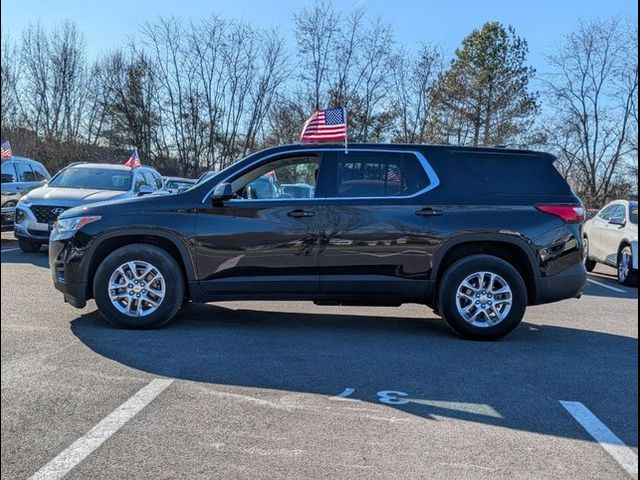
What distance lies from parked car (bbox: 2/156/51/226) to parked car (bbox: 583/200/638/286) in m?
10.7

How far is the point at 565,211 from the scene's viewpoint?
588 cm

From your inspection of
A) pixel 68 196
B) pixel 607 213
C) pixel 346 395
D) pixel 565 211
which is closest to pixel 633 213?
pixel 607 213

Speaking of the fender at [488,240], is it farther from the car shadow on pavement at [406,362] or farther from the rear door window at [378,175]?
the car shadow on pavement at [406,362]

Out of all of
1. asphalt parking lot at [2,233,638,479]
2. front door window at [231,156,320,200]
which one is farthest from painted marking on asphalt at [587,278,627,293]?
front door window at [231,156,320,200]

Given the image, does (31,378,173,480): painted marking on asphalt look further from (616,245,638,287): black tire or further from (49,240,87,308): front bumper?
(616,245,638,287): black tire

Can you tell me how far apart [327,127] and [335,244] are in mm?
2059

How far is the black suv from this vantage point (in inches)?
225

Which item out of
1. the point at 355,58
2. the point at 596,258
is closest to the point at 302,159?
the point at 596,258

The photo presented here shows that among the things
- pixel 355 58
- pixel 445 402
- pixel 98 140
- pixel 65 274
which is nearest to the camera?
pixel 445 402

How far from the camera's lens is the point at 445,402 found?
403 centimetres

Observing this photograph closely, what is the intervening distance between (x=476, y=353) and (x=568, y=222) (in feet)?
5.49

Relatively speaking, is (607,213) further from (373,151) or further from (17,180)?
A: (17,180)

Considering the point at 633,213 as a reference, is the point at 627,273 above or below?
below

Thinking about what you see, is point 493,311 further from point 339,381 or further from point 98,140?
point 98,140
